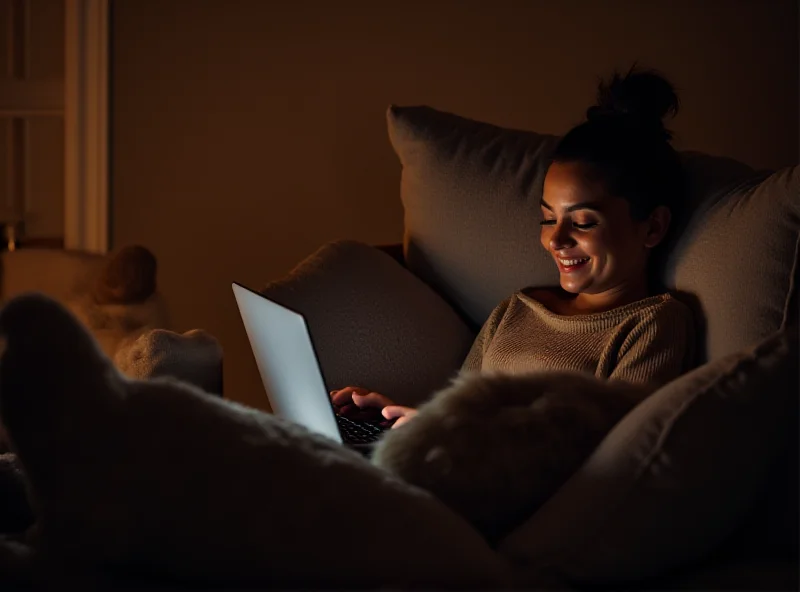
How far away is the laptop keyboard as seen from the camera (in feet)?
5.09

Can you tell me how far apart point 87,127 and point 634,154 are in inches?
61.8

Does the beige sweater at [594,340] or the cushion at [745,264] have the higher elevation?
the cushion at [745,264]

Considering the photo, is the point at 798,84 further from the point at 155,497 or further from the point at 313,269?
the point at 155,497

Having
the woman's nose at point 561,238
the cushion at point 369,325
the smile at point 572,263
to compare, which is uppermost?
the woman's nose at point 561,238

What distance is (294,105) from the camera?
102 inches

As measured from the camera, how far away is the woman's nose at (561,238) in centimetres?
163

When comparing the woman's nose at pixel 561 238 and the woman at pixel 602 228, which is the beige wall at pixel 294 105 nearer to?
the woman at pixel 602 228

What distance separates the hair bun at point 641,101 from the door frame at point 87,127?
142cm

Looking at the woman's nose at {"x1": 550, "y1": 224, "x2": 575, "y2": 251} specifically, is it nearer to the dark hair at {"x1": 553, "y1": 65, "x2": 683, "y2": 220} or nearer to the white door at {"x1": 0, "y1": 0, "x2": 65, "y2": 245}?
the dark hair at {"x1": 553, "y1": 65, "x2": 683, "y2": 220}

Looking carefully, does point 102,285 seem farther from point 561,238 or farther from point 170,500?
point 170,500

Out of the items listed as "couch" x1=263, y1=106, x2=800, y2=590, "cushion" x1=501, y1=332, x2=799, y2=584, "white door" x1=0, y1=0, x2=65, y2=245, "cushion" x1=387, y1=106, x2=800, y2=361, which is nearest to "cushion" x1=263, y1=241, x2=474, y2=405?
Result: "couch" x1=263, y1=106, x2=800, y2=590

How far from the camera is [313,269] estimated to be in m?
1.79

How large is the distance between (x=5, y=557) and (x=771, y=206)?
3.60 feet

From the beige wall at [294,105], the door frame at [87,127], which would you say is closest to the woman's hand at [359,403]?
the beige wall at [294,105]
